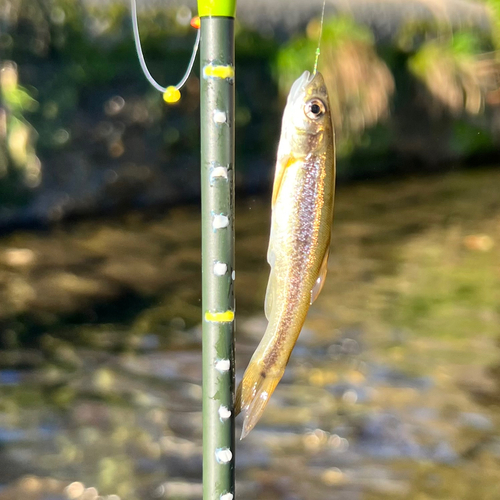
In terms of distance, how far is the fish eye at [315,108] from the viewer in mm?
1631

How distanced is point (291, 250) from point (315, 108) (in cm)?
31

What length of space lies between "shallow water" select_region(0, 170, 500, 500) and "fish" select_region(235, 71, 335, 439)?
60.7 inches

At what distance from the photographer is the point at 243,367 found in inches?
165

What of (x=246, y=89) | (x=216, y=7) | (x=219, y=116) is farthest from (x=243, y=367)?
(x=246, y=89)

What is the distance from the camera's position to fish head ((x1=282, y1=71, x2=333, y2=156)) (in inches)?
62.2

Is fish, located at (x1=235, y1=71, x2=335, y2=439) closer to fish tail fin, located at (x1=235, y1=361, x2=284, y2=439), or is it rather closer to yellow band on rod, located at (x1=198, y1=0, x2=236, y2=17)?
fish tail fin, located at (x1=235, y1=361, x2=284, y2=439)

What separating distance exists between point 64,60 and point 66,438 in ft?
13.8

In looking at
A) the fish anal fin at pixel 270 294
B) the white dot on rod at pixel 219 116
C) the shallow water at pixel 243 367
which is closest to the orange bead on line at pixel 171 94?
the white dot on rod at pixel 219 116

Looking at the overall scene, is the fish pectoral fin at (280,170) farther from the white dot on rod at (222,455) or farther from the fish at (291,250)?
the white dot on rod at (222,455)

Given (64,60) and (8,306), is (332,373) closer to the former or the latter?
(8,306)

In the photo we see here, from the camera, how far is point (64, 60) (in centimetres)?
675

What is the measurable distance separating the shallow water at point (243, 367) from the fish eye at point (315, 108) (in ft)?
5.86

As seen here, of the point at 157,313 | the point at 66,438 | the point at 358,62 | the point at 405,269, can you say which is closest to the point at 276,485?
the point at 66,438

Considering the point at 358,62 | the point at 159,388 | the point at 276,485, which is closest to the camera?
the point at 276,485
